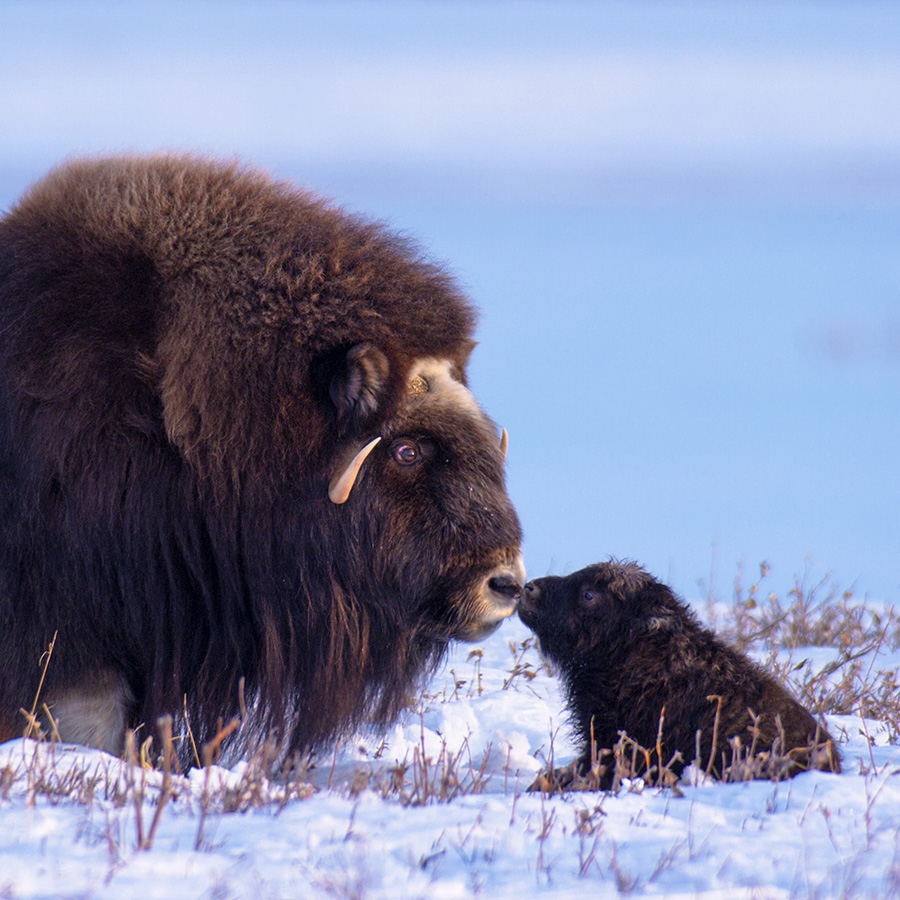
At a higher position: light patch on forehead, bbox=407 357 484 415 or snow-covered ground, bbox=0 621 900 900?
light patch on forehead, bbox=407 357 484 415

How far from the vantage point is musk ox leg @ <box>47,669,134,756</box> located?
10.7 ft

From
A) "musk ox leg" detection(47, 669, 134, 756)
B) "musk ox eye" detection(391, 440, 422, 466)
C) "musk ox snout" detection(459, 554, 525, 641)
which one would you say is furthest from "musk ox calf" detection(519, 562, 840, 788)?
"musk ox leg" detection(47, 669, 134, 756)

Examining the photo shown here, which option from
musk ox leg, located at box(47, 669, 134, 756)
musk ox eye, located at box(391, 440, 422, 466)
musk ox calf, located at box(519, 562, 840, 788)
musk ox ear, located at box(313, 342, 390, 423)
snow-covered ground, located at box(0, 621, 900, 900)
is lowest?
snow-covered ground, located at box(0, 621, 900, 900)

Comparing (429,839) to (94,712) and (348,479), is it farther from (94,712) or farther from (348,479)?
(94,712)

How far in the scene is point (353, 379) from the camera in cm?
328

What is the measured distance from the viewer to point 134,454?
127 inches

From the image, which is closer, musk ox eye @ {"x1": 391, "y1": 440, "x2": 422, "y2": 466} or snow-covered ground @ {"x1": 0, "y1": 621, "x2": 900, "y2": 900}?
snow-covered ground @ {"x1": 0, "y1": 621, "x2": 900, "y2": 900}

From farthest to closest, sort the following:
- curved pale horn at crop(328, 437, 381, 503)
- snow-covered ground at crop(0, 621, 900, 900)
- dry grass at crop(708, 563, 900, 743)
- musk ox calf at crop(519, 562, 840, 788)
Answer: dry grass at crop(708, 563, 900, 743) → curved pale horn at crop(328, 437, 381, 503) → musk ox calf at crop(519, 562, 840, 788) → snow-covered ground at crop(0, 621, 900, 900)

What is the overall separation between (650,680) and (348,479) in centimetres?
105

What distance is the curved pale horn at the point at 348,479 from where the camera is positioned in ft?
10.8

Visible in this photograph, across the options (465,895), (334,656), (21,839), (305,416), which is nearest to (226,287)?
(305,416)

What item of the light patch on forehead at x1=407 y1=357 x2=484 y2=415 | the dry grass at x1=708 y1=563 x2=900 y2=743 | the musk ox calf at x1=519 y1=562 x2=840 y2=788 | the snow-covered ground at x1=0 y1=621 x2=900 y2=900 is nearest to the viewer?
the snow-covered ground at x1=0 y1=621 x2=900 y2=900

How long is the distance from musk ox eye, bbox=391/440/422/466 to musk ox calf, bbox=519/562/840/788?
69 centimetres

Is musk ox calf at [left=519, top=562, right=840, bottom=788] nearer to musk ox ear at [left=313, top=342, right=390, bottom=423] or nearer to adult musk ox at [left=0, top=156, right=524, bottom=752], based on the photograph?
adult musk ox at [left=0, top=156, right=524, bottom=752]
